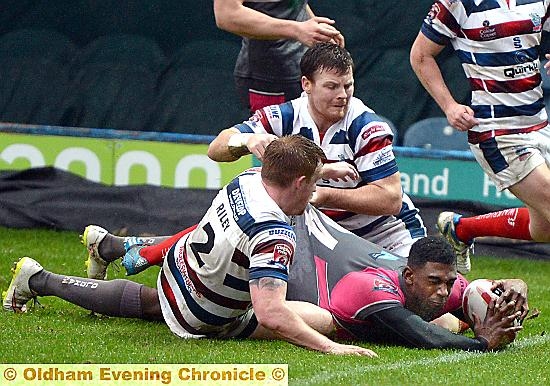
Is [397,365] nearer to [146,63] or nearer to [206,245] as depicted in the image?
[206,245]

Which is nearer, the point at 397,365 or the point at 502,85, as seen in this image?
the point at 397,365

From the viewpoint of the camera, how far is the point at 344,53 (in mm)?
A: 6199

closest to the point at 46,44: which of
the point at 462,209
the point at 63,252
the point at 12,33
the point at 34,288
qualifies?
the point at 12,33

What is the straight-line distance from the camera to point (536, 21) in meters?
6.62

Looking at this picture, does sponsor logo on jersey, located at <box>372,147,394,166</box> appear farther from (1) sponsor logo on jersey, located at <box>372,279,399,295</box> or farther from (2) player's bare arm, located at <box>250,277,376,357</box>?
(2) player's bare arm, located at <box>250,277,376,357</box>

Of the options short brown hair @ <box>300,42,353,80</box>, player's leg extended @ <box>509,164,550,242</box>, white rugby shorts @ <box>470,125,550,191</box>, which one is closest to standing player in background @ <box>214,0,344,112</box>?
short brown hair @ <box>300,42,353,80</box>

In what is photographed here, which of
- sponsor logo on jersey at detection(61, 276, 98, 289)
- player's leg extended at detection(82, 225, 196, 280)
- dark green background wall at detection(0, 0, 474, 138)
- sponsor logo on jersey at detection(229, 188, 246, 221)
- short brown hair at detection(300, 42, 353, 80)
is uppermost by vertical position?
short brown hair at detection(300, 42, 353, 80)

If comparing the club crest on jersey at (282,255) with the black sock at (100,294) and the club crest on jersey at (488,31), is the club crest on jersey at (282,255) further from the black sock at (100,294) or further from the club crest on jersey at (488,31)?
the club crest on jersey at (488,31)

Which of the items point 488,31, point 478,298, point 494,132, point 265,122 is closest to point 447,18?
point 488,31

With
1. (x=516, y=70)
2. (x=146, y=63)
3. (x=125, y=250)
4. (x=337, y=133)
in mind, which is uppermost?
(x=516, y=70)

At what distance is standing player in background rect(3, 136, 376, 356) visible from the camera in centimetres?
502

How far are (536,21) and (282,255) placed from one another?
235 cm

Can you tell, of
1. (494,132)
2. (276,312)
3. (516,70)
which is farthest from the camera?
(494,132)

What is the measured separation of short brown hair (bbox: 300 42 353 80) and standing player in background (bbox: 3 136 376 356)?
0.87 m
